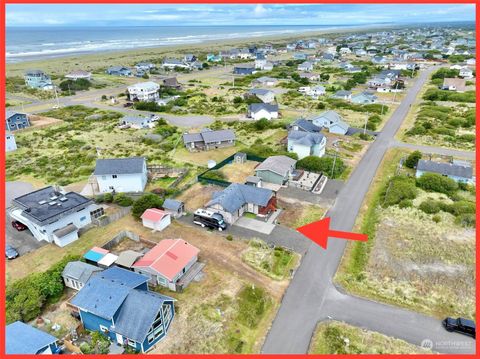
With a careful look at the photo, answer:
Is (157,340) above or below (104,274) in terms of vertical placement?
below

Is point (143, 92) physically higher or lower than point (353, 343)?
higher

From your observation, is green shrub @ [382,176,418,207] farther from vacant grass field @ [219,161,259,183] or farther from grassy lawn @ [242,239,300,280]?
vacant grass field @ [219,161,259,183]

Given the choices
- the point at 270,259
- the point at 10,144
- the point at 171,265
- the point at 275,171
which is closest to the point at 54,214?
the point at 171,265

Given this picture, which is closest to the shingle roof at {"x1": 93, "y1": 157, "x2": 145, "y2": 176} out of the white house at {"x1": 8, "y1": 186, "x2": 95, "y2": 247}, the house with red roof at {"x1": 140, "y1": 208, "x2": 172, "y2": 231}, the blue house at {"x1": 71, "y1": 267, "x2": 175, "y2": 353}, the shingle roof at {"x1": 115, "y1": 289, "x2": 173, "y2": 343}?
the white house at {"x1": 8, "y1": 186, "x2": 95, "y2": 247}

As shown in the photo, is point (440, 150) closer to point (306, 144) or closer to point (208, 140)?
point (306, 144)

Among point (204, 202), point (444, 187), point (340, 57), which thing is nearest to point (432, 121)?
point (444, 187)

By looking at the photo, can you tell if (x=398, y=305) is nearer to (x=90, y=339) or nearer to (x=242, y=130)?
(x=90, y=339)
